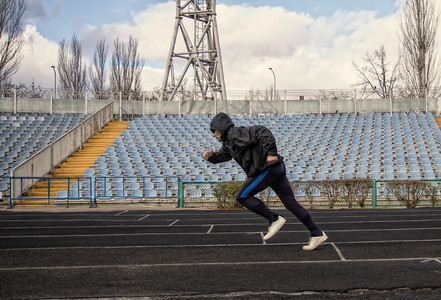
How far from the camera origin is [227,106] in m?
31.7

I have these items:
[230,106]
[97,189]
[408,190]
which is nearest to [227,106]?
[230,106]

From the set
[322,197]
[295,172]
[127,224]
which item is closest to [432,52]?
[295,172]

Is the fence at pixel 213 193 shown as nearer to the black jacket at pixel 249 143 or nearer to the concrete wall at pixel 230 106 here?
the black jacket at pixel 249 143

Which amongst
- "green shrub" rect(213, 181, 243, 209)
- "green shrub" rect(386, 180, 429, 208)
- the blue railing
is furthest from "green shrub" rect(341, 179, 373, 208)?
the blue railing

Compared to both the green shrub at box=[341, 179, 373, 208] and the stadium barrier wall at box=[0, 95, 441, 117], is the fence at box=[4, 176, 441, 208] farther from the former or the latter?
the stadium barrier wall at box=[0, 95, 441, 117]

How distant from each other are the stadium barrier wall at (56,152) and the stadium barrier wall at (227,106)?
5.71ft

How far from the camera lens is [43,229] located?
383 inches

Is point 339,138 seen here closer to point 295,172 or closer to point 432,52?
point 295,172

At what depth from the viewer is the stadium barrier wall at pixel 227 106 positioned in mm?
30609

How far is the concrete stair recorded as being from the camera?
61.9 feet

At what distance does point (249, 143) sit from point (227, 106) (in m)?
26.2

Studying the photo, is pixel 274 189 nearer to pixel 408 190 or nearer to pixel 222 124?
pixel 222 124

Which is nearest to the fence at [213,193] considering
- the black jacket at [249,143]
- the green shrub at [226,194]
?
the green shrub at [226,194]

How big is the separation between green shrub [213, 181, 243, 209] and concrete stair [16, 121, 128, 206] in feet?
22.0
